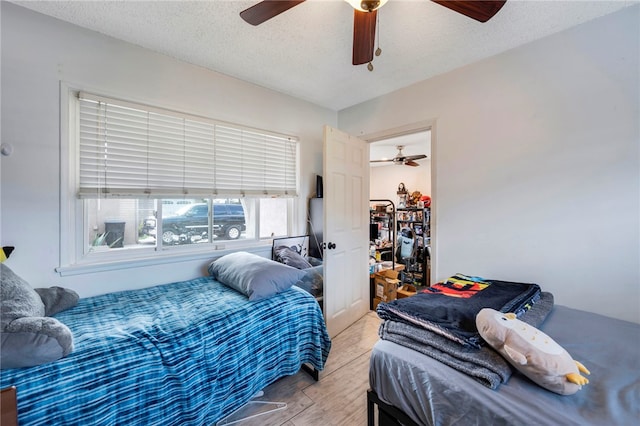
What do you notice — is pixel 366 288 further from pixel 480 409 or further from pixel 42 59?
pixel 42 59

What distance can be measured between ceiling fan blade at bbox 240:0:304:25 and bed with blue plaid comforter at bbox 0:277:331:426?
171 centimetres

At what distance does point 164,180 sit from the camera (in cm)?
217

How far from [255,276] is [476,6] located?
2.01 m

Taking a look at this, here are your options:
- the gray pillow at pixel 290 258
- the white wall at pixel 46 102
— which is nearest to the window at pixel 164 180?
the white wall at pixel 46 102

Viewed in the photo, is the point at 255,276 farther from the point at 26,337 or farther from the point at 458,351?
the point at 458,351

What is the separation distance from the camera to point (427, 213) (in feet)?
16.6

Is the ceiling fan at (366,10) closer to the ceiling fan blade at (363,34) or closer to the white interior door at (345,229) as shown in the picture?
the ceiling fan blade at (363,34)

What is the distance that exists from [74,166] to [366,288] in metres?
2.96

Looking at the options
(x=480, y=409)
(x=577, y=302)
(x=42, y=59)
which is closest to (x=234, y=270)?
(x=480, y=409)

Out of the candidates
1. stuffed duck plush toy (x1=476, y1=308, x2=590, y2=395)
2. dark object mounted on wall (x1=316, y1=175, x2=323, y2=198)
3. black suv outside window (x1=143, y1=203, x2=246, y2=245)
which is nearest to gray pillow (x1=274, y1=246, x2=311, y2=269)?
black suv outside window (x1=143, y1=203, x2=246, y2=245)

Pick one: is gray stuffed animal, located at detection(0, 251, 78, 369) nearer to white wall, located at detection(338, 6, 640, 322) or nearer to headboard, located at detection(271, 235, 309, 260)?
headboard, located at detection(271, 235, 309, 260)

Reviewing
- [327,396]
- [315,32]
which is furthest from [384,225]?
[315,32]

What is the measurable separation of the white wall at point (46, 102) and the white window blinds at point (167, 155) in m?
0.14

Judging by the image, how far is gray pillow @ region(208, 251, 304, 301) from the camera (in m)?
1.79
